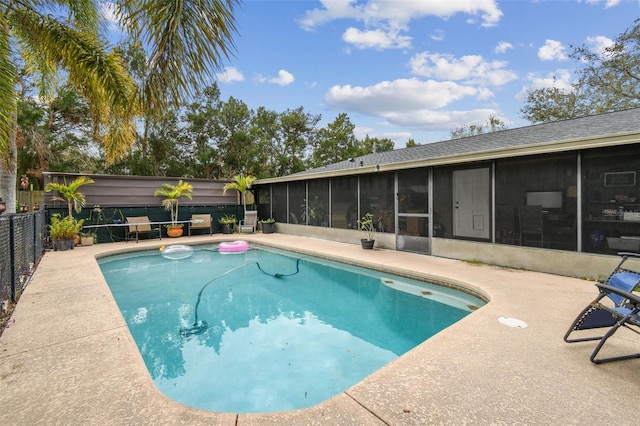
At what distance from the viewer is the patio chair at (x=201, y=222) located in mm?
11766

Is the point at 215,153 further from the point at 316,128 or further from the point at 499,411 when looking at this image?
the point at 499,411

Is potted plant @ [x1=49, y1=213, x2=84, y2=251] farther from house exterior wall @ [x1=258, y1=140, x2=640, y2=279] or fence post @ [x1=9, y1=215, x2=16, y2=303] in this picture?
house exterior wall @ [x1=258, y1=140, x2=640, y2=279]

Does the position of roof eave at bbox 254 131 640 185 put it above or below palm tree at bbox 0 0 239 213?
below

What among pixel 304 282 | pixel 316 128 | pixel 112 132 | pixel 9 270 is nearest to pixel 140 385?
pixel 9 270

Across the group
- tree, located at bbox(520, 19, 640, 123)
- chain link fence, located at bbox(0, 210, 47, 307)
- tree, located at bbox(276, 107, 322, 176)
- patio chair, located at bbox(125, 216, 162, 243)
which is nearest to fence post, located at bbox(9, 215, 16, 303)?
chain link fence, located at bbox(0, 210, 47, 307)

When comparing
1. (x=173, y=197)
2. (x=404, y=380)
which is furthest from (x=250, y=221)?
(x=404, y=380)

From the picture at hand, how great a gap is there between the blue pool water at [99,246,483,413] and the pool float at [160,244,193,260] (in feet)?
3.77

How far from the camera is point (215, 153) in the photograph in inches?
798

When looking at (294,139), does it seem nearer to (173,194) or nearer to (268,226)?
(268,226)

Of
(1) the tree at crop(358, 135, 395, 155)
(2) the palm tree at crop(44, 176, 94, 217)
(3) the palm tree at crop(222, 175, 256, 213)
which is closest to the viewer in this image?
(2) the palm tree at crop(44, 176, 94, 217)

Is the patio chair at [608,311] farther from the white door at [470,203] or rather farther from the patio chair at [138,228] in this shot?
the patio chair at [138,228]

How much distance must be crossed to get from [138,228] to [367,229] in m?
7.67

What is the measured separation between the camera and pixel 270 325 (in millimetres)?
4383

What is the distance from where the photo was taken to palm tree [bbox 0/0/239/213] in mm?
2311
